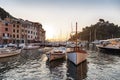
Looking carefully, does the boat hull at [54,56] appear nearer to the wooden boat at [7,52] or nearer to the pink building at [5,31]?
the wooden boat at [7,52]

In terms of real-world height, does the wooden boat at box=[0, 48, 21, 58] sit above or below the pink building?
below

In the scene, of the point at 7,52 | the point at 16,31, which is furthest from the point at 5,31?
the point at 7,52

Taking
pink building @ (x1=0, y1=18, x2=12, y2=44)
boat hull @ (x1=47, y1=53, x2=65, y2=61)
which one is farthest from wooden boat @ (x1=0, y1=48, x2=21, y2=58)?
pink building @ (x1=0, y1=18, x2=12, y2=44)

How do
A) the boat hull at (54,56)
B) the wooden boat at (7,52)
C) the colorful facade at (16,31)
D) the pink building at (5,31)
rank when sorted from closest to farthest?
the boat hull at (54,56) < the wooden boat at (7,52) < the pink building at (5,31) < the colorful facade at (16,31)

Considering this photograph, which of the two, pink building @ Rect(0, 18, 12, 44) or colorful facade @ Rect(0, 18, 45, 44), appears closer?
pink building @ Rect(0, 18, 12, 44)

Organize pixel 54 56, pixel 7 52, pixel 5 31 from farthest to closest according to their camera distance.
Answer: pixel 5 31
pixel 7 52
pixel 54 56

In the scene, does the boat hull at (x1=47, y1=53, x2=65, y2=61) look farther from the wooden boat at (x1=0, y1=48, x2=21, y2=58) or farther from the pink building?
the pink building

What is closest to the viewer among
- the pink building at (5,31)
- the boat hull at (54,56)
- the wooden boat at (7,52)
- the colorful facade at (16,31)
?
the boat hull at (54,56)

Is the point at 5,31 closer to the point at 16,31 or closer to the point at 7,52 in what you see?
the point at 16,31

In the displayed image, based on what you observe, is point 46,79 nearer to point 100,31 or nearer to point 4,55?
point 4,55

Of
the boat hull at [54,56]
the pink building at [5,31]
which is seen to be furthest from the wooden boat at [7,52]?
→ the pink building at [5,31]

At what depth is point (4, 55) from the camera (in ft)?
155

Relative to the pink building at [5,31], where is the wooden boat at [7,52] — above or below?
below

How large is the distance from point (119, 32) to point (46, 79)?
155706 mm
